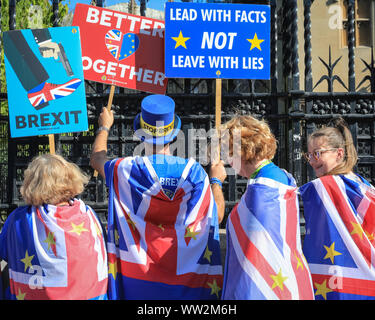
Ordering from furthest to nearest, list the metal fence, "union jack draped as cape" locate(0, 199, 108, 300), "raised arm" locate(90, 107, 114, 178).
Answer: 1. the metal fence
2. "raised arm" locate(90, 107, 114, 178)
3. "union jack draped as cape" locate(0, 199, 108, 300)

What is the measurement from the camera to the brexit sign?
4703 millimetres

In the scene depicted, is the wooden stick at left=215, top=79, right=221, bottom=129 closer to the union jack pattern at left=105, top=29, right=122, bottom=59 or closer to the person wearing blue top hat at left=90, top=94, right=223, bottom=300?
the union jack pattern at left=105, top=29, right=122, bottom=59

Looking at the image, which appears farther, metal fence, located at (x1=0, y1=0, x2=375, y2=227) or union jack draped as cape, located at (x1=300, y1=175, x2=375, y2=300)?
metal fence, located at (x1=0, y1=0, x2=375, y2=227)

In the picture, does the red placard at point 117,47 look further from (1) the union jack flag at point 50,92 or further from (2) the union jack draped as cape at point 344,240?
(2) the union jack draped as cape at point 344,240

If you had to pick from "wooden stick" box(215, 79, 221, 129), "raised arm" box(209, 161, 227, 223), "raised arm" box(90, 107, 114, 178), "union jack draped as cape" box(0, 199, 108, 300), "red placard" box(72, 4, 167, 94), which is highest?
"red placard" box(72, 4, 167, 94)

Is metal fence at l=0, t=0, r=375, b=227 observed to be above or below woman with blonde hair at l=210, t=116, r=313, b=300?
above

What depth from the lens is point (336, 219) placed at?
287cm

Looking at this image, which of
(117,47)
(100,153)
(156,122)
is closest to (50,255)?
(100,153)

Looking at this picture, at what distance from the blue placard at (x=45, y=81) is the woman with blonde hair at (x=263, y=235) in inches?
96.6

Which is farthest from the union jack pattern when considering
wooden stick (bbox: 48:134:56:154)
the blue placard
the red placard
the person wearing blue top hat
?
the person wearing blue top hat

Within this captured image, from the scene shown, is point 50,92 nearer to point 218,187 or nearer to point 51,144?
point 51,144

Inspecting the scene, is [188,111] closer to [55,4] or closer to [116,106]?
[116,106]

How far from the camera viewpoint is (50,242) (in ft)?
9.08

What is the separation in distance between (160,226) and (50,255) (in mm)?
749
